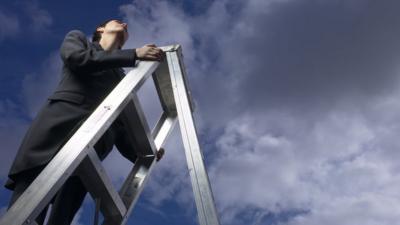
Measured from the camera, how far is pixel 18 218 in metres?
2.12

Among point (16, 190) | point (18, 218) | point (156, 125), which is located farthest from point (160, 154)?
point (18, 218)

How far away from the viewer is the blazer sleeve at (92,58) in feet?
9.83

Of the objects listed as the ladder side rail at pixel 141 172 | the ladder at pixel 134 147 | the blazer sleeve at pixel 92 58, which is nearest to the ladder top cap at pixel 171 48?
the ladder at pixel 134 147

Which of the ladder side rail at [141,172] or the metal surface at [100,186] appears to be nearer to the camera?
the metal surface at [100,186]

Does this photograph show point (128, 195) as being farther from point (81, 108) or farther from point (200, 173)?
point (200, 173)

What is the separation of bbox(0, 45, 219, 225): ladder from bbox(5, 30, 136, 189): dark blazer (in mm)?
184

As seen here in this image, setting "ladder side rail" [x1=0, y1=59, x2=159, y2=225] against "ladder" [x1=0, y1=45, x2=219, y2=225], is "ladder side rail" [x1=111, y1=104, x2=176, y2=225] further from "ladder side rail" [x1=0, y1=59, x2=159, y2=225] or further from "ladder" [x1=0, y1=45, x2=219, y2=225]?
"ladder side rail" [x1=0, y1=59, x2=159, y2=225]

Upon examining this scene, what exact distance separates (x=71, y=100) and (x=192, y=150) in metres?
0.87

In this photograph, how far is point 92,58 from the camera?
3008 millimetres

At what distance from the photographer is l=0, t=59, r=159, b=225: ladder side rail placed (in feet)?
7.09

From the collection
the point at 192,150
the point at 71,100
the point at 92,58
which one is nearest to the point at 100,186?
the point at 71,100

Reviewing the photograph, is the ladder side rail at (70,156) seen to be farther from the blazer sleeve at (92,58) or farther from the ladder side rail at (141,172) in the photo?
the ladder side rail at (141,172)

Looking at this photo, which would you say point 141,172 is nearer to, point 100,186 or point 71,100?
point 100,186

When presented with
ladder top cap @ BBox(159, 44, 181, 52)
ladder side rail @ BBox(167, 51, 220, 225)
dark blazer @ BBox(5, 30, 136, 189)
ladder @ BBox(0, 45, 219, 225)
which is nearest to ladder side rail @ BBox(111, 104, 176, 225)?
ladder @ BBox(0, 45, 219, 225)
